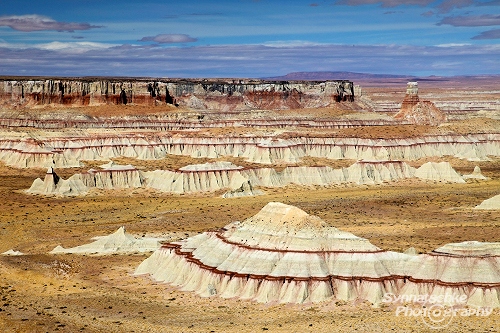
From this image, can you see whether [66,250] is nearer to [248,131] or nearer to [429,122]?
[248,131]

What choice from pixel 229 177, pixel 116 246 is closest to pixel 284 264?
pixel 116 246

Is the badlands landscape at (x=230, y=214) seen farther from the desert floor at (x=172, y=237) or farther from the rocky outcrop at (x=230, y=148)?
the rocky outcrop at (x=230, y=148)

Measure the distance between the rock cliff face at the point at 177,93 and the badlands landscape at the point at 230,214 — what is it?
1.46 feet

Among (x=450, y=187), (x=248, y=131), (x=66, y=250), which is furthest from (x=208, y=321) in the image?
(x=248, y=131)

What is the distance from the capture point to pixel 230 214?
72000 millimetres

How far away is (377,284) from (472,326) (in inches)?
224

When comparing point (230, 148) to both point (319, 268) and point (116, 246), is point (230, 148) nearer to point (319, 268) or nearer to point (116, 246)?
point (116, 246)

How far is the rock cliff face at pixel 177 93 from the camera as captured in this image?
549 feet

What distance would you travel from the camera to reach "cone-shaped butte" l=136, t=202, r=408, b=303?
40.7m

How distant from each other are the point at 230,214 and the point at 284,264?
99.2 feet

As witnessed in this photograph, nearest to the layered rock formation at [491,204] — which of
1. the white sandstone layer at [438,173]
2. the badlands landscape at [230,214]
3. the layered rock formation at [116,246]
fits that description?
the badlands landscape at [230,214]

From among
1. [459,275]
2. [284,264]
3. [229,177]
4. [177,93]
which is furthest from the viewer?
[177,93]

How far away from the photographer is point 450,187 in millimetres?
92625

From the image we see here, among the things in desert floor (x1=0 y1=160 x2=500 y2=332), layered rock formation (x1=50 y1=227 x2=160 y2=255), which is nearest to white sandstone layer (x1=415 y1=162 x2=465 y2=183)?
desert floor (x1=0 y1=160 x2=500 y2=332)
